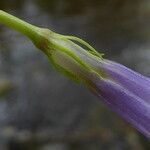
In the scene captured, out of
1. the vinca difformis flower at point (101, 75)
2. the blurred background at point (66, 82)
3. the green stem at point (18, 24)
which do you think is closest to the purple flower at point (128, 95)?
the vinca difformis flower at point (101, 75)

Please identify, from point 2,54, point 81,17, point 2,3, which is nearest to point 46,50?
point 2,54

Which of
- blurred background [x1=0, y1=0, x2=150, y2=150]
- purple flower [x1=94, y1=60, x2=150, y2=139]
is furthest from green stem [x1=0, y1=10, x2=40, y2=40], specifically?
blurred background [x1=0, y1=0, x2=150, y2=150]

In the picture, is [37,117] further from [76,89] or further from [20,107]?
[76,89]

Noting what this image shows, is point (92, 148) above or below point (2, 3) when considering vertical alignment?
below

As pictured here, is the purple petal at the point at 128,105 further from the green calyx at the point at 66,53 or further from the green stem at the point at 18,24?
the green stem at the point at 18,24

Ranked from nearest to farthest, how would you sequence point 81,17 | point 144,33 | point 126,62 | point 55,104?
1. point 55,104
2. point 126,62
3. point 144,33
4. point 81,17

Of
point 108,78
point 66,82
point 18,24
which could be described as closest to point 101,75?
point 108,78

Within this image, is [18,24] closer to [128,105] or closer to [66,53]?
[66,53]
